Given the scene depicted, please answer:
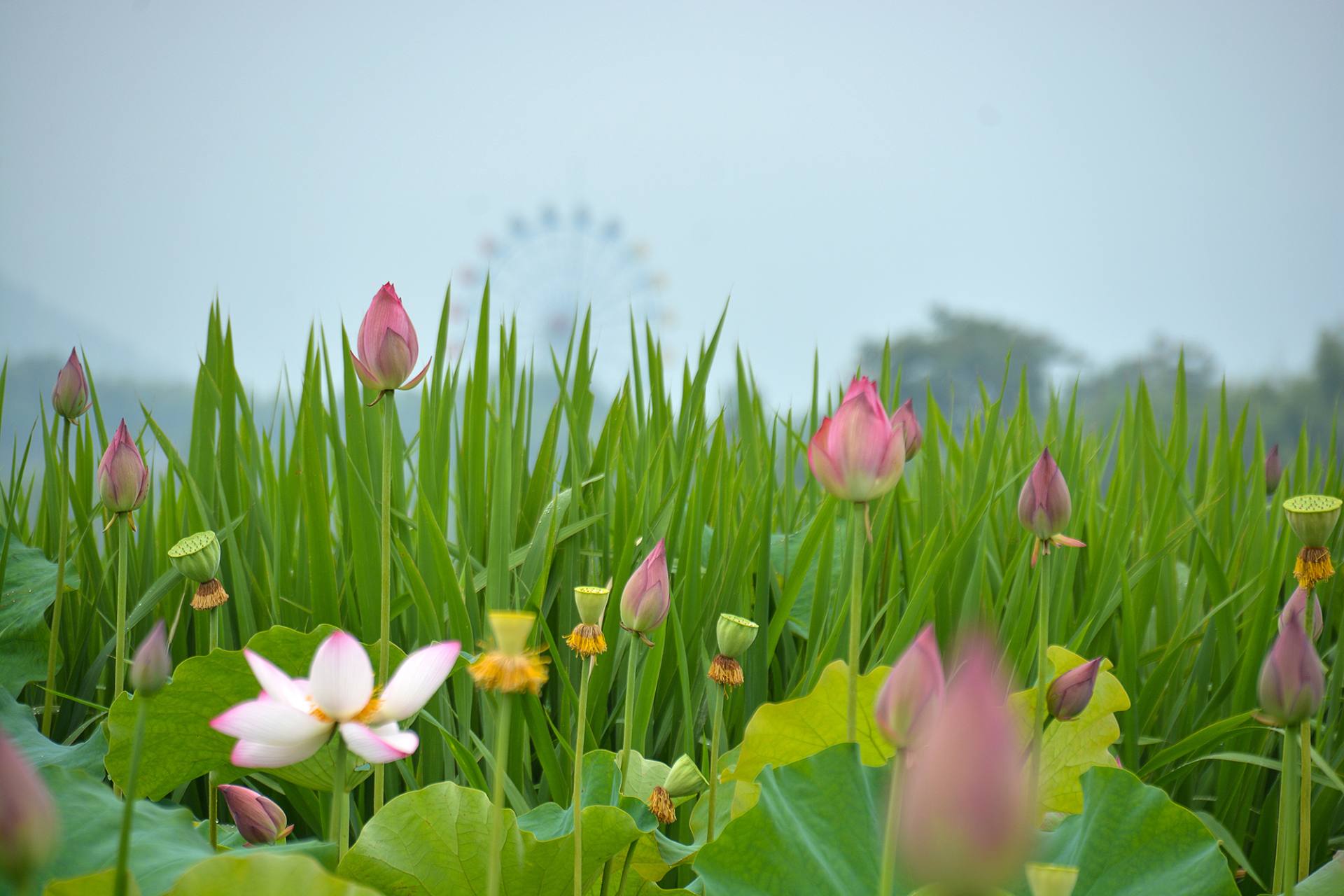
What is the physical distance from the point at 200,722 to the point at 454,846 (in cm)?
20

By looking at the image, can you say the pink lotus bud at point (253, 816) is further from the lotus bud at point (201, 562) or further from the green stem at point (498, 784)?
the green stem at point (498, 784)

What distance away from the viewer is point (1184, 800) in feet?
3.29

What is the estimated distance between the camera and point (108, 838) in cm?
40

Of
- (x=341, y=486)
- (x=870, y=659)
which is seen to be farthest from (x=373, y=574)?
(x=870, y=659)

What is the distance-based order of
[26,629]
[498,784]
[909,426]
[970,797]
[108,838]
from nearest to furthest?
1. [970,797]
2. [498,784]
3. [108,838]
4. [909,426]
5. [26,629]

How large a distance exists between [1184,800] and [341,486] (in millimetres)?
933

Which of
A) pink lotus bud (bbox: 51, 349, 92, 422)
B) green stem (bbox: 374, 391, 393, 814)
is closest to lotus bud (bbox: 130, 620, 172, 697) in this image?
green stem (bbox: 374, 391, 393, 814)

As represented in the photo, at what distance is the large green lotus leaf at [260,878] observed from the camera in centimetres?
32

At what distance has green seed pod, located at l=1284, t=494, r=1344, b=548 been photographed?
57 cm

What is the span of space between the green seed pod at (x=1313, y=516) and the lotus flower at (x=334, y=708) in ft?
1.73

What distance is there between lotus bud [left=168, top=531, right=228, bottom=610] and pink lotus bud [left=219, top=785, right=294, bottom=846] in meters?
0.13

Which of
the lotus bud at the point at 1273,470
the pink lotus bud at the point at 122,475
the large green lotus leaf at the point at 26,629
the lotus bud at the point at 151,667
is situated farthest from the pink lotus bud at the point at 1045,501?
the lotus bud at the point at 1273,470

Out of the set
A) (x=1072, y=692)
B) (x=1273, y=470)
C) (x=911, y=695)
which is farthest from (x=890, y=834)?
(x=1273, y=470)

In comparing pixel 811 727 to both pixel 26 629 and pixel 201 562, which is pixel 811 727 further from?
pixel 26 629
